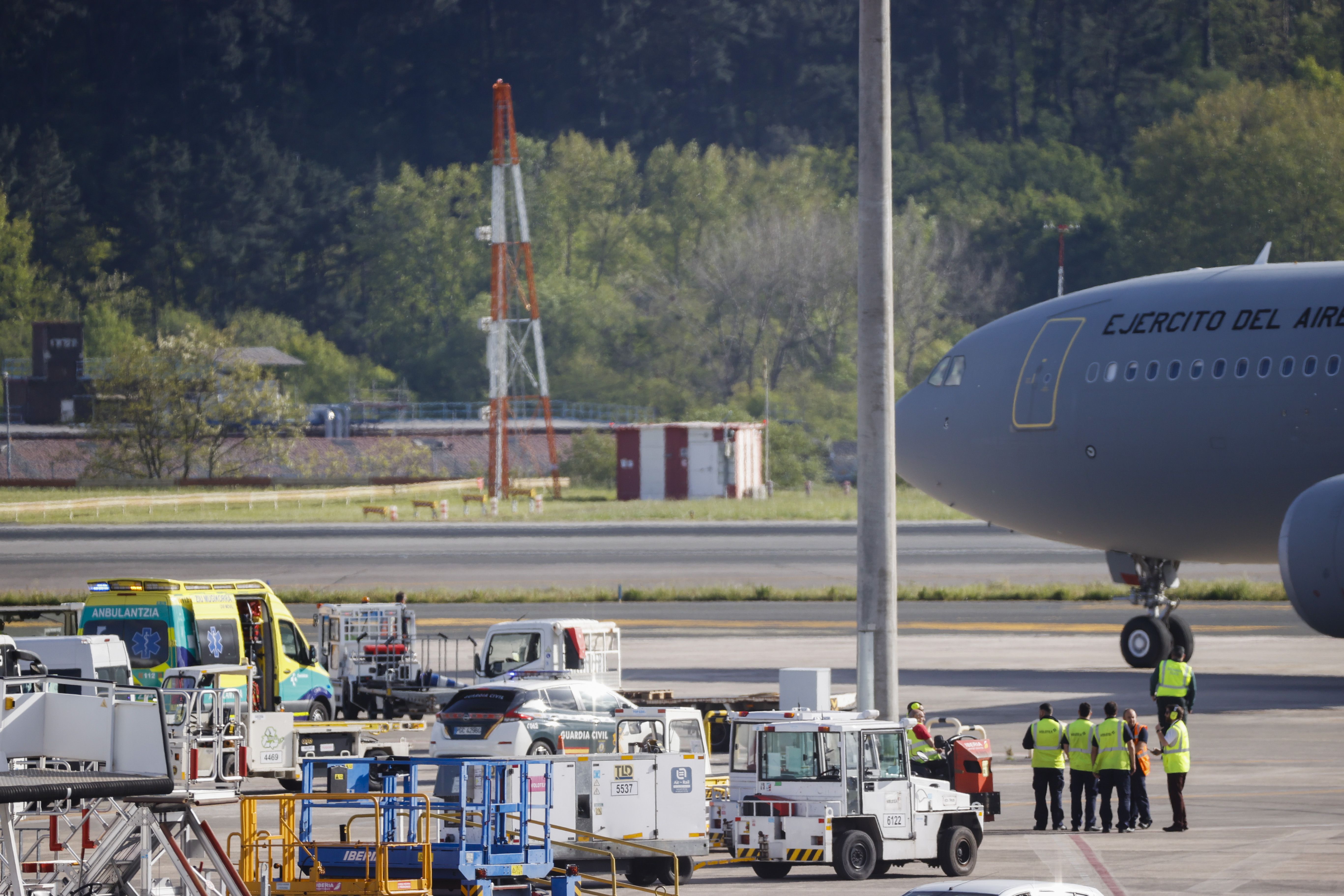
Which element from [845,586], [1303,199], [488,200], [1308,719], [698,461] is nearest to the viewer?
[1308,719]

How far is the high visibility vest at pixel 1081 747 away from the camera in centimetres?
2048

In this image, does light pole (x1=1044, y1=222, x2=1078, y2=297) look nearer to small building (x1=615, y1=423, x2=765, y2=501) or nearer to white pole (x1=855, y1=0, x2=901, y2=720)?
small building (x1=615, y1=423, x2=765, y2=501)

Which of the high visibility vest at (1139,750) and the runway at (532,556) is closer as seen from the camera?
the high visibility vest at (1139,750)

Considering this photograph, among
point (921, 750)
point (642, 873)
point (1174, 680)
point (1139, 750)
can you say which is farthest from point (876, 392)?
point (1174, 680)

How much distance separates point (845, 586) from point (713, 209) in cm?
12489

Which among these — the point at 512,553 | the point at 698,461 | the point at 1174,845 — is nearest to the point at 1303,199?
the point at 698,461

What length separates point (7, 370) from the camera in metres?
150

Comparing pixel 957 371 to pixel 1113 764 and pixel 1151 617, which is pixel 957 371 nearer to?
pixel 1151 617

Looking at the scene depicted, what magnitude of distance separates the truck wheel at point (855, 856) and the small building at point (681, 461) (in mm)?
86842

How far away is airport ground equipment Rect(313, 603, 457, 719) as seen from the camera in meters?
29.7

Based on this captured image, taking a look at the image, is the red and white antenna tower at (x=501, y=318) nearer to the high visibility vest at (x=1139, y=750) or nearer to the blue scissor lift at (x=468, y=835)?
the high visibility vest at (x=1139, y=750)

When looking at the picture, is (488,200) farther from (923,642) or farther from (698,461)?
(923,642)

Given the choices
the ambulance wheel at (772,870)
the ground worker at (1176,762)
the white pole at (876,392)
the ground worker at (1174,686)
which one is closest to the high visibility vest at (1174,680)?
the ground worker at (1174,686)


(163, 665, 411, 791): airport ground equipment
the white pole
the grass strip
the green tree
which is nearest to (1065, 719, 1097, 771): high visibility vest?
the white pole
